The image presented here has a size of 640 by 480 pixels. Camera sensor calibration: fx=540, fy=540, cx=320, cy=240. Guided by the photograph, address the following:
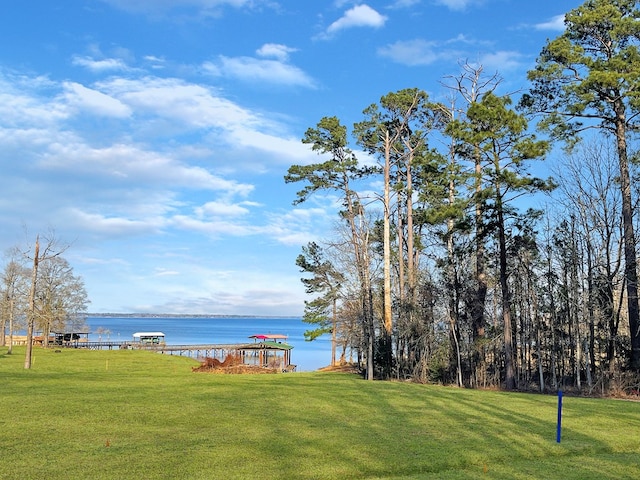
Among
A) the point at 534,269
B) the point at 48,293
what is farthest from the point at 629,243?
the point at 48,293

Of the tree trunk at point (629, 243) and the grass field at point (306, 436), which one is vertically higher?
the tree trunk at point (629, 243)

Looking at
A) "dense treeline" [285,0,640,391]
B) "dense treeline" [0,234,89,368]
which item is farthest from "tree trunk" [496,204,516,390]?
"dense treeline" [0,234,89,368]

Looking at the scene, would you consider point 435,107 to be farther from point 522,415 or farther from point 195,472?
point 195,472

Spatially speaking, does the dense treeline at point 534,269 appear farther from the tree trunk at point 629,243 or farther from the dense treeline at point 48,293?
the dense treeline at point 48,293

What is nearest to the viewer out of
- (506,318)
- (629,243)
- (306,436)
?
(306,436)

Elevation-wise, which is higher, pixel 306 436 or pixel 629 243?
pixel 629 243

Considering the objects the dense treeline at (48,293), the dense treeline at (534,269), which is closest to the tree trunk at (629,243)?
the dense treeline at (534,269)

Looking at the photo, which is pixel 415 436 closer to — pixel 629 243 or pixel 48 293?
pixel 629 243

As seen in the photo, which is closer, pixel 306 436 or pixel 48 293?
pixel 306 436

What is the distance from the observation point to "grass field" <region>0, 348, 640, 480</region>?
6738 millimetres

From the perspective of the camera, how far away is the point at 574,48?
18.8 m

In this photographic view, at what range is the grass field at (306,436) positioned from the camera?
6738 millimetres

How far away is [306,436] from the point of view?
8.63 meters

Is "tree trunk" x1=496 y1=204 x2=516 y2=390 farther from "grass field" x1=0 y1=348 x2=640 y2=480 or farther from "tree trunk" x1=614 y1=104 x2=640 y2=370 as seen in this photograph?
"grass field" x1=0 y1=348 x2=640 y2=480
